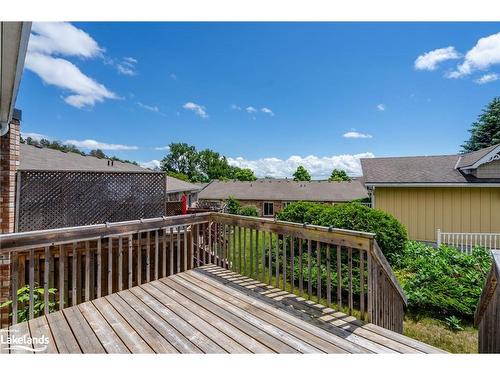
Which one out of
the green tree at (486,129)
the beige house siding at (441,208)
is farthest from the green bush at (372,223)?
the green tree at (486,129)

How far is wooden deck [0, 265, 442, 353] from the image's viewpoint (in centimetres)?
192

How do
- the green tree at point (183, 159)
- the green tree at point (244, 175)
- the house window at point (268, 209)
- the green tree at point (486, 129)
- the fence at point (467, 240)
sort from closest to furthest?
the fence at point (467, 240), the green tree at point (486, 129), the house window at point (268, 209), the green tree at point (244, 175), the green tree at point (183, 159)

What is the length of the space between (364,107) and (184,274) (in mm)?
6461

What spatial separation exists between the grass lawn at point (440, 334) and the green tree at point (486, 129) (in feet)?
71.0

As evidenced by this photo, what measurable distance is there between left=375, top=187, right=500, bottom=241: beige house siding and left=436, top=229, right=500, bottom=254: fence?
516 millimetres

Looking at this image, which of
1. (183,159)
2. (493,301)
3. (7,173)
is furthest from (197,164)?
(493,301)

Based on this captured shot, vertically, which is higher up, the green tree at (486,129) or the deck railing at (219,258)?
the green tree at (486,129)

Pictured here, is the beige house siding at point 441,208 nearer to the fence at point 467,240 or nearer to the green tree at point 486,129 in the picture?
the fence at point 467,240

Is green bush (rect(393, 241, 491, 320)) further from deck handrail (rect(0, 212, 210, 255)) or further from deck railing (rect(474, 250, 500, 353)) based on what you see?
deck handrail (rect(0, 212, 210, 255))

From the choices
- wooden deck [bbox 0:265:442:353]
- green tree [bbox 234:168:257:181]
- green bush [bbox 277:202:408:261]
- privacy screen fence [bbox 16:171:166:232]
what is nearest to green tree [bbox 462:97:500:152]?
green bush [bbox 277:202:408:261]

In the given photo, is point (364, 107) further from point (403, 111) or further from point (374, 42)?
point (374, 42)

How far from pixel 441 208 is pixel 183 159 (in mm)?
44801

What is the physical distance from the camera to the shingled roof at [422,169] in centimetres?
874
